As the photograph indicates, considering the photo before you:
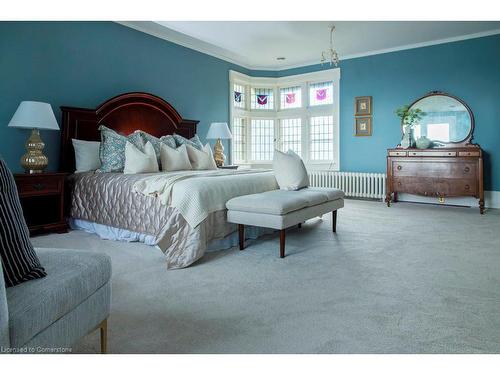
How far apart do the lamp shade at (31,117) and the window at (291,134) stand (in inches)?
196

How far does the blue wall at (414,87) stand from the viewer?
226 inches

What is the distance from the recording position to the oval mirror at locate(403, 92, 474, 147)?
19.4 ft

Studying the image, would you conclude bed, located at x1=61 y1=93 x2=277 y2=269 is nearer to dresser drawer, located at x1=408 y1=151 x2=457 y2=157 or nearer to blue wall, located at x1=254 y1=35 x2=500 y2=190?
dresser drawer, located at x1=408 y1=151 x2=457 y2=157

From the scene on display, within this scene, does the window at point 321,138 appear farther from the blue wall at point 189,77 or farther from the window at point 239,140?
the window at point 239,140

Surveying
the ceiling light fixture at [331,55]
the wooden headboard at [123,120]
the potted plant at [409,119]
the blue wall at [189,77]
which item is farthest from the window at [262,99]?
the potted plant at [409,119]

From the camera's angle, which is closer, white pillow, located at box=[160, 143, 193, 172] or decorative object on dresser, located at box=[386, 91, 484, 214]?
white pillow, located at box=[160, 143, 193, 172]

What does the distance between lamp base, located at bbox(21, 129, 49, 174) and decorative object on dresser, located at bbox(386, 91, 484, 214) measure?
5.08 m

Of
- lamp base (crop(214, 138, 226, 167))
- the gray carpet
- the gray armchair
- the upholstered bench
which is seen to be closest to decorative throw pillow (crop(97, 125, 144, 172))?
the gray carpet

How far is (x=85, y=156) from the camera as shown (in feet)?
14.3

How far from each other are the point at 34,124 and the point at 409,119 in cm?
567

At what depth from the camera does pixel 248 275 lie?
2695 mm

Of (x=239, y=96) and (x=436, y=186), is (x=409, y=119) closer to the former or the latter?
(x=436, y=186)
